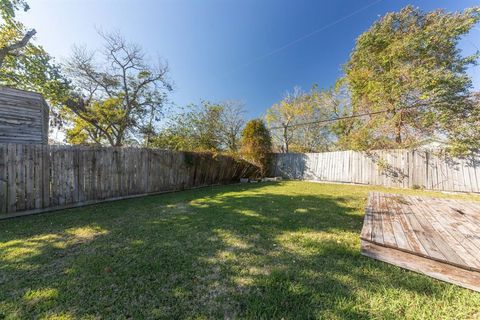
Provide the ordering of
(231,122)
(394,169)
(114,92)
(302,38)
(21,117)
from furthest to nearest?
(231,122)
(114,92)
(302,38)
(394,169)
(21,117)

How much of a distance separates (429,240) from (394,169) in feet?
25.7

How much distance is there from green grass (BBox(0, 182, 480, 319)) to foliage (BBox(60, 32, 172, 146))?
11.8 metres

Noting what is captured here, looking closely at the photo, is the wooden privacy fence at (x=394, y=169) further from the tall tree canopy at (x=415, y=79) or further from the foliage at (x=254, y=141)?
the foliage at (x=254, y=141)

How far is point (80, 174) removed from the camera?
4746mm

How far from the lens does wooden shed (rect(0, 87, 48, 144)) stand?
5.86 m

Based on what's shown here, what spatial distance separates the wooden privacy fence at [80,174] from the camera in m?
3.81

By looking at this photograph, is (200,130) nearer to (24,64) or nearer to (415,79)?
(24,64)

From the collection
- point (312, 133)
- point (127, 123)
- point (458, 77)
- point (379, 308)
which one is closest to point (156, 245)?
point (379, 308)

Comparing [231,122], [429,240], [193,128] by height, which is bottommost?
[429,240]

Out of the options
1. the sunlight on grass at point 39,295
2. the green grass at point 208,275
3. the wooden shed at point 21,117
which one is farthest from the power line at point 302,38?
the sunlight on grass at point 39,295

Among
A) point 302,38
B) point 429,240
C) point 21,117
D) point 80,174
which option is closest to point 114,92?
point 21,117

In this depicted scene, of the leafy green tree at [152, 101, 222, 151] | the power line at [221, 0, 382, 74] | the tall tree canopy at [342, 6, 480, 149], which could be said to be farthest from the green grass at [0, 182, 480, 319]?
the leafy green tree at [152, 101, 222, 151]

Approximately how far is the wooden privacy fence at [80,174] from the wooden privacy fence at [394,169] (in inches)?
277

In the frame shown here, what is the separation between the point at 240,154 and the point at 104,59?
1039 cm
